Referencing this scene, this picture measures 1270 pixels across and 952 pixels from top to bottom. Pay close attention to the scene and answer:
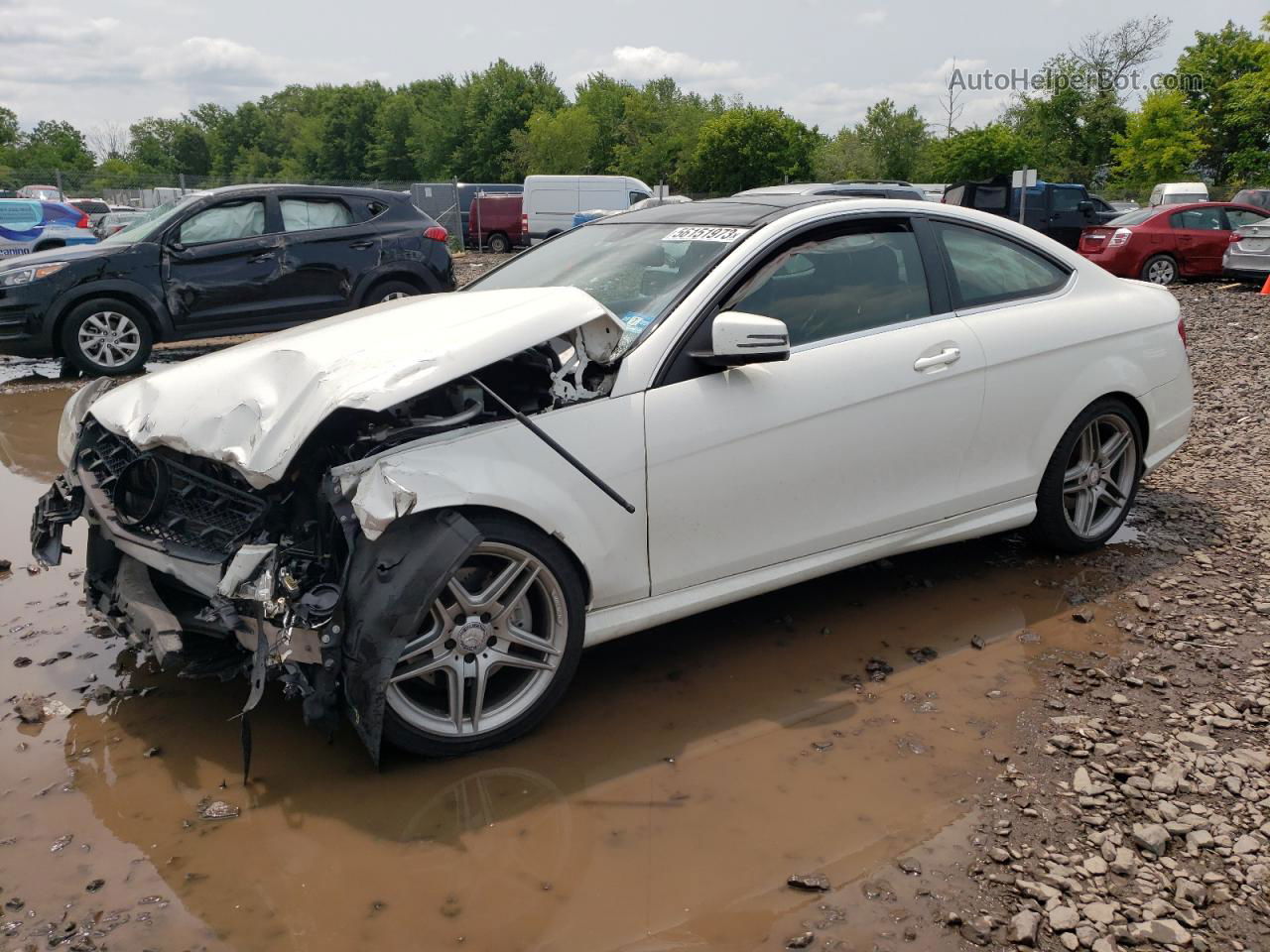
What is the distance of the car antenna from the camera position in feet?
10.2

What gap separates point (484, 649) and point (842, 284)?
2009mm

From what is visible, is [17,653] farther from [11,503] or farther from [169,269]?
[169,269]

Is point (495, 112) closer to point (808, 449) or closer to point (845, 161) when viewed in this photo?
point (845, 161)

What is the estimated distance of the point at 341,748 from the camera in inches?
132

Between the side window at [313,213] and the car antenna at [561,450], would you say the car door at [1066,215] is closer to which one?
the side window at [313,213]

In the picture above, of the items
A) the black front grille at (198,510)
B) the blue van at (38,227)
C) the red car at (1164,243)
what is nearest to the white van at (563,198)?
the blue van at (38,227)

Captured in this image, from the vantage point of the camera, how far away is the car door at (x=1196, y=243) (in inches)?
652

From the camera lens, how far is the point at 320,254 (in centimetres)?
1053

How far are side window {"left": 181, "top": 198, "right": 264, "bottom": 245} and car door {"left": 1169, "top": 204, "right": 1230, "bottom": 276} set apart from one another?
45.8 ft

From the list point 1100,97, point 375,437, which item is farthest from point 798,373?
point 1100,97

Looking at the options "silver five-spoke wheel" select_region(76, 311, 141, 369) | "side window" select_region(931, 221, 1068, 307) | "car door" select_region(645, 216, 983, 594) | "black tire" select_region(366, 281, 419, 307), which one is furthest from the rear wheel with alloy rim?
"car door" select_region(645, 216, 983, 594)

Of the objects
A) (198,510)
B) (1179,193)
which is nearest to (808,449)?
(198,510)

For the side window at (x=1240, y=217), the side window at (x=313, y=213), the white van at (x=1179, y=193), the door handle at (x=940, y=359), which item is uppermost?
the white van at (x=1179, y=193)

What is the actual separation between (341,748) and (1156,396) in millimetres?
3959
